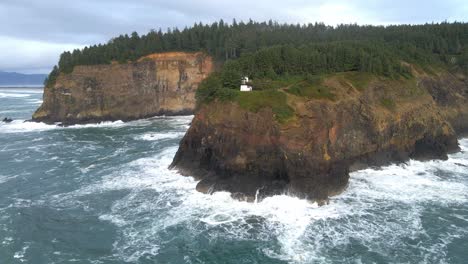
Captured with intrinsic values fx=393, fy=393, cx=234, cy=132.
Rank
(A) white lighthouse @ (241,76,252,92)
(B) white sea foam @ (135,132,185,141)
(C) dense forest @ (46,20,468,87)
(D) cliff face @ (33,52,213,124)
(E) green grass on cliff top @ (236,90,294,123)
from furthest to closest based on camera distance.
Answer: (D) cliff face @ (33,52,213,124) → (B) white sea foam @ (135,132,185,141) → (C) dense forest @ (46,20,468,87) → (A) white lighthouse @ (241,76,252,92) → (E) green grass on cliff top @ (236,90,294,123)

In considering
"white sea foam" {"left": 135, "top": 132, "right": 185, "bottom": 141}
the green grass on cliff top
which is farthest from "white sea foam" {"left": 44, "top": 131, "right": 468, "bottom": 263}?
"white sea foam" {"left": 135, "top": 132, "right": 185, "bottom": 141}

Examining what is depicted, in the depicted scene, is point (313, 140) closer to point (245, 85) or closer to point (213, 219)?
point (245, 85)

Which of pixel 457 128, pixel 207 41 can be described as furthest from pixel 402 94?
pixel 207 41

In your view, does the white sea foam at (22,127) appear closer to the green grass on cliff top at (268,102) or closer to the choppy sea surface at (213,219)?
the choppy sea surface at (213,219)

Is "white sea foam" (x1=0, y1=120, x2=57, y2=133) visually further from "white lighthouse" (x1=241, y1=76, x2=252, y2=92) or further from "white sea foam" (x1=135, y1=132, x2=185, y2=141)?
"white lighthouse" (x1=241, y1=76, x2=252, y2=92)

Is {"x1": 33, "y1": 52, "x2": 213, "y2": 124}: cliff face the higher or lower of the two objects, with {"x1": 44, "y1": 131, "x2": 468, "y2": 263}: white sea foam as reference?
higher

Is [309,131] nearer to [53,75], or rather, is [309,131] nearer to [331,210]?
[331,210]
